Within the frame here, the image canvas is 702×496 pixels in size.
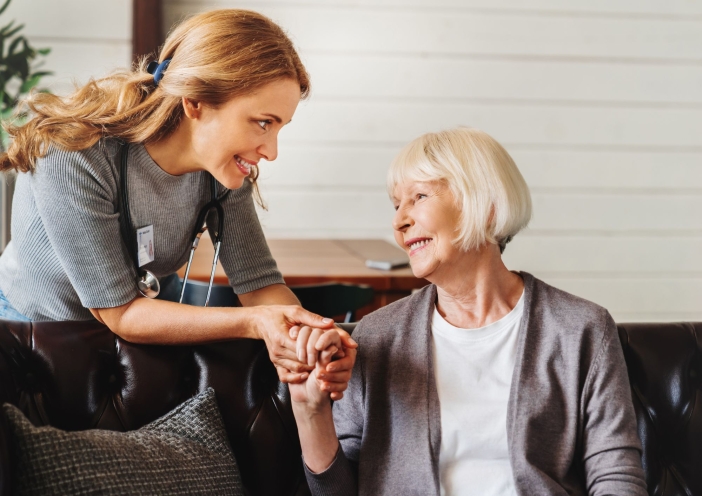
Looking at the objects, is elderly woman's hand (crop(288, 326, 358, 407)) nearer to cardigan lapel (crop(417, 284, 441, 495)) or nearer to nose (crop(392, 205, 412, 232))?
cardigan lapel (crop(417, 284, 441, 495))

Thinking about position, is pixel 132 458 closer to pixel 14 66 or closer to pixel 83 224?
pixel 83 224

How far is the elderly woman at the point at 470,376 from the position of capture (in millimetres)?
1382

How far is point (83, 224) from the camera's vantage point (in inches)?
55.7

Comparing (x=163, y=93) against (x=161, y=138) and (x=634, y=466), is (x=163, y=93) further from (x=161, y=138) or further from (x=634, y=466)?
(x=634, y=466)

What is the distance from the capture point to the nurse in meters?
1.43

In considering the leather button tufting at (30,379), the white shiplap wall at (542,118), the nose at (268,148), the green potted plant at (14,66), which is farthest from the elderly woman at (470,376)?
the white shiplap wall at (542,118)

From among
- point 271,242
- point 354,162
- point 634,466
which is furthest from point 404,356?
point 354,162

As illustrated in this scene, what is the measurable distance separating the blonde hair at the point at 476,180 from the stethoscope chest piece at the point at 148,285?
1.81 feet

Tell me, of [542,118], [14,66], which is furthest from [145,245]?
[542,118]

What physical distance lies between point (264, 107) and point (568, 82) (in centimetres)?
290

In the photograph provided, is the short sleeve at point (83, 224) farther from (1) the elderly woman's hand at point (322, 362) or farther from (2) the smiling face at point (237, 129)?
(1) the elderly woman's hand at point (322, 362)

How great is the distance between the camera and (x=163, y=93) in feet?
5.03

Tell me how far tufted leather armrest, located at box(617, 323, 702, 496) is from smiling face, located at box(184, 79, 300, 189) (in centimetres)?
84

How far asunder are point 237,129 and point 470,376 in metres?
0.67
